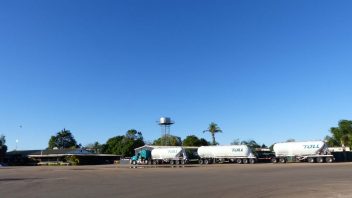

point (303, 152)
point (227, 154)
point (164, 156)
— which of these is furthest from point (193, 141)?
point (303, 152)

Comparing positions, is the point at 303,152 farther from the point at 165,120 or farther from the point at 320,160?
the point at 165,120

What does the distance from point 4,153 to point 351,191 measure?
12639 centimetres

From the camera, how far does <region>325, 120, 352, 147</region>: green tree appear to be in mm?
114375

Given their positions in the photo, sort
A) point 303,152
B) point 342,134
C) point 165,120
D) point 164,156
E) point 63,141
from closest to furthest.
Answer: point 303,152
point 164,156
point 342,134
point 165,120
point 63,141

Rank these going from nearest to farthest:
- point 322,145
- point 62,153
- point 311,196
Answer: point 311,196 → point 322,145 → point 62,153

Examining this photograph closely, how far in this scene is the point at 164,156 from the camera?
82.5 meters

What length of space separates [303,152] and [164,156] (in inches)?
1091

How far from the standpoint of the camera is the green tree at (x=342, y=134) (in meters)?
114

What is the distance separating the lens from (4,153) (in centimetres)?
12850

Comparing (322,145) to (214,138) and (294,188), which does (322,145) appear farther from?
(214,138)

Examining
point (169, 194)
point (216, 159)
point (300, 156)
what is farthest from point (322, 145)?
point (169, 194)

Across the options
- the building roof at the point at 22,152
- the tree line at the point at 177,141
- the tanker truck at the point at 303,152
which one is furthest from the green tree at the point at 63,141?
the tanker truck at the point at 303,152

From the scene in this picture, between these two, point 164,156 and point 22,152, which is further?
point 22,152

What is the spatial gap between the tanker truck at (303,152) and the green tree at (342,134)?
49633 mm
